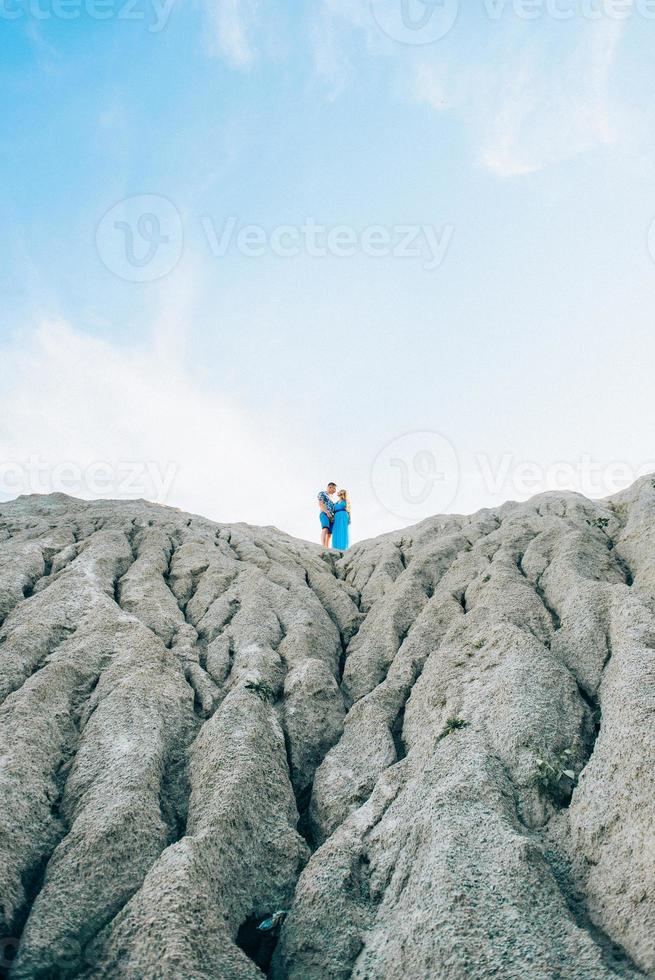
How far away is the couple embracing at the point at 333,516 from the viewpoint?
3120 centimetres

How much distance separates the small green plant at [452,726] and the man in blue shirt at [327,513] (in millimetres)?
19650

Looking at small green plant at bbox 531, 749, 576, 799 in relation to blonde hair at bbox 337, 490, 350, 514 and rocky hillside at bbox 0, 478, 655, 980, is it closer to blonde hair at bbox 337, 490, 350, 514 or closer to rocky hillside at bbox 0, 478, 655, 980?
rocky hillside at bbox 0, 478, 655, 980

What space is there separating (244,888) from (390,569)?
12.6 m

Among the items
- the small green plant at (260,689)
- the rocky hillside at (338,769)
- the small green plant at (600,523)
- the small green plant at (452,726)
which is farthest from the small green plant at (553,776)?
the small green plant at (600,523)

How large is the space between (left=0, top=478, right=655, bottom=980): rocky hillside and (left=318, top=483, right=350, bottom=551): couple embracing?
11826 mm

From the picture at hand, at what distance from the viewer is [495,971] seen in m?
7.26

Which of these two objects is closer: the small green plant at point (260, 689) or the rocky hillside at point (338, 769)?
the rocky hillside at point (338, 769)

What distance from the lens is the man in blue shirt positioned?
31391 mm

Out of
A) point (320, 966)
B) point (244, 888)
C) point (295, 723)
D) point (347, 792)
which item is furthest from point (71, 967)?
point (295, 723)

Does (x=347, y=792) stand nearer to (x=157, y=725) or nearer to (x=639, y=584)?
(x=157, y=725)

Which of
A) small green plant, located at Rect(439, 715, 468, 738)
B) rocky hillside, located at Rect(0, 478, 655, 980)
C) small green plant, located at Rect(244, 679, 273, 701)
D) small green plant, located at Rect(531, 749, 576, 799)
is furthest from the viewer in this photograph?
small green plant, located at Rect(244, 679, 273, 701)

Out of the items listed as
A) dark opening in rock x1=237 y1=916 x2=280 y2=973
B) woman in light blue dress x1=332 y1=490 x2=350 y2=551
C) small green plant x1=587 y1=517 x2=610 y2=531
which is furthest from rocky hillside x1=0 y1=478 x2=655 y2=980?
woman in light blue dress x1=332 y1=490 x2=350 y2=551

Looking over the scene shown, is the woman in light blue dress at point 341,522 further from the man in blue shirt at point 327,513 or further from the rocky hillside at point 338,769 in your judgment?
the rocky hillside at point 338,769

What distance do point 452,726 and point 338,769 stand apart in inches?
88.6
